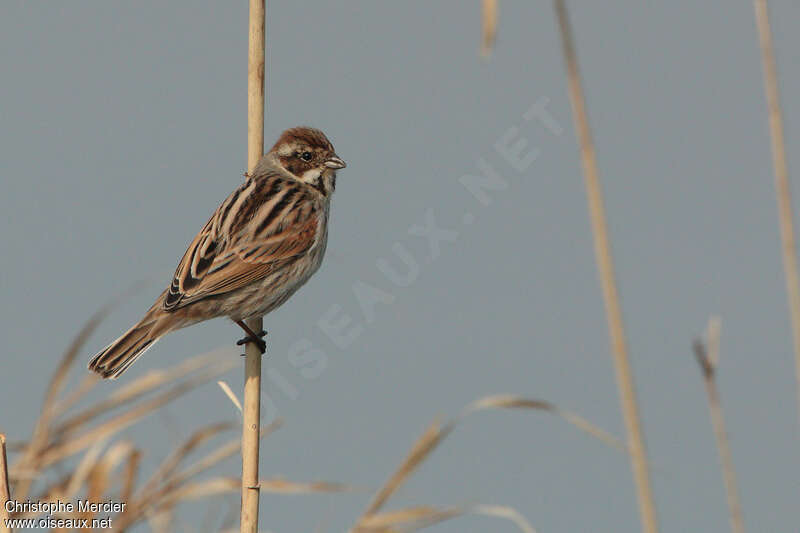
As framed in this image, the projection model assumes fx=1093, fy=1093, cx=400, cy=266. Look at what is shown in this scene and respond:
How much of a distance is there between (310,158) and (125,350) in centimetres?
167

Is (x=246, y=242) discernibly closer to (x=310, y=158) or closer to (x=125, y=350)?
(x=310, y=158)

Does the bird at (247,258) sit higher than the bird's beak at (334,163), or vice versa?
the bird's beak at (334,163)

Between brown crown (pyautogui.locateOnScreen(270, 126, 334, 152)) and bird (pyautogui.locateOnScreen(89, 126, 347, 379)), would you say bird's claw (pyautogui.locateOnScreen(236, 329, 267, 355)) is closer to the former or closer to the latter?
bird (pyautogui.locateOnScreen(89, 126, 347, 379))

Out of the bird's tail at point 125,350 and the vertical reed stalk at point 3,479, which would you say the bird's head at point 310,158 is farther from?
the vertical reed stalk at point 3,479

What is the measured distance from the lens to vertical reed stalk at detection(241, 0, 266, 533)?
389 centimetres

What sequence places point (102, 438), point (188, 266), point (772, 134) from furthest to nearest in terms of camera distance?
point (188, 266) < point (102, 438) < point (772, 134)

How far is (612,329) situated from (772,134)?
4.02ft

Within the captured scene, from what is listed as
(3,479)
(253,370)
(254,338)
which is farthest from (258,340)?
(3,479)

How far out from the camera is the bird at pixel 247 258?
19.0 feet

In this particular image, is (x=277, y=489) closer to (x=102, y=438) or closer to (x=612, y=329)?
(x=102, y=438)

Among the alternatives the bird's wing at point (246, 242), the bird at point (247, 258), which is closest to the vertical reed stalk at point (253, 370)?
the bird at point (247, 258)

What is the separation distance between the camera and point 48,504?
497 cm

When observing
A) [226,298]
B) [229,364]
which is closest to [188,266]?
[226,298]

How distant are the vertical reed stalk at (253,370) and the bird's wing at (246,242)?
1.50 m
